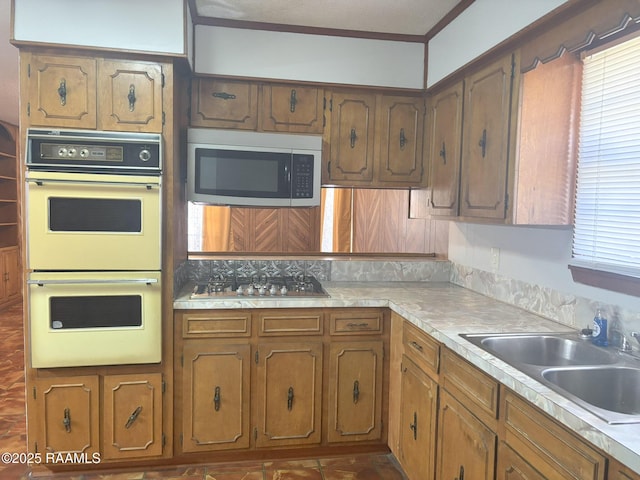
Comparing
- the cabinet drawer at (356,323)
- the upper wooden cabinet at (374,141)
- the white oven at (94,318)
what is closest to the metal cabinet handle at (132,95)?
the white oven at (94,318)

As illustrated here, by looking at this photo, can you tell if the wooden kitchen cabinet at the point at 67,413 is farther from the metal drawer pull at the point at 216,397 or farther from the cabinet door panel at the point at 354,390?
the cabinet door panel at the point at 354,390

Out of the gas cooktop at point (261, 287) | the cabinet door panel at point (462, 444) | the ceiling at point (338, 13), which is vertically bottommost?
the cabinet door panel at point (462, 444)

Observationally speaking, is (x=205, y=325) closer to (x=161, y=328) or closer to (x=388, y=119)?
(x=161, y=328)

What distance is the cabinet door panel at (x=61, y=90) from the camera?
2123 millimetres

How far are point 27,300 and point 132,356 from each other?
0.57 m

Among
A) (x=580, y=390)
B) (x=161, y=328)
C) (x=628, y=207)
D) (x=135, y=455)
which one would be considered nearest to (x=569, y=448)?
(x=580, y=390)

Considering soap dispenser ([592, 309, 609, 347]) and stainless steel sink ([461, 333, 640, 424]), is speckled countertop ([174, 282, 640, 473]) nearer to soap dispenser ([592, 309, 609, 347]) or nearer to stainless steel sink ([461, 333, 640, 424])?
stainless steel sink ([461, 333, 640, 424])

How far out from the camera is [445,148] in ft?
8.28

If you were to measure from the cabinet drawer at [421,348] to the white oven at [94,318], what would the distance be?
1.27 meters

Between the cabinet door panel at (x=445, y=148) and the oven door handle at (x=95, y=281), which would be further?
the cabinet door panel at (x=445, y=148)

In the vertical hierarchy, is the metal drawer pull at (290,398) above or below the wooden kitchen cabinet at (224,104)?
below

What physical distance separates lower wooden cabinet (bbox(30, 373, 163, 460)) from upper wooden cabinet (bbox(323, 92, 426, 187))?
5.25 ft

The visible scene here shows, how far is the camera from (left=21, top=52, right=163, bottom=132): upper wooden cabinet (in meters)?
2.12

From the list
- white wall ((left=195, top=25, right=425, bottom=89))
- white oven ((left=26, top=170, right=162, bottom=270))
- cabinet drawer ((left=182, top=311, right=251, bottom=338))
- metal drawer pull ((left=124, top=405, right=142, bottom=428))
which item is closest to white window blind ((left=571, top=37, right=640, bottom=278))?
white wall ((left=195, top=25, right=425, bottom=89))
